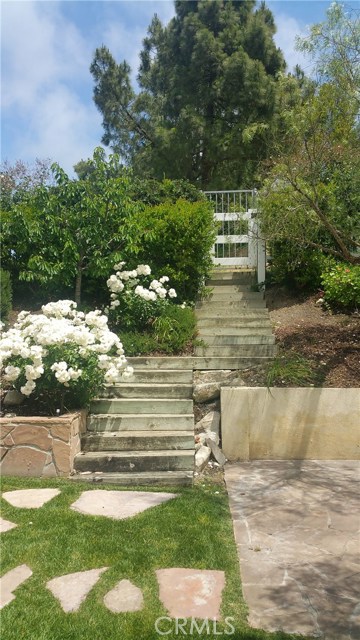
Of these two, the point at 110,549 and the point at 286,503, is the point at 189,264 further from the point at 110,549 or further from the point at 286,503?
the point at 110,549

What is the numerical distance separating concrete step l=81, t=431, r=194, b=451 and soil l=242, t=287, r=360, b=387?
3.80 ft

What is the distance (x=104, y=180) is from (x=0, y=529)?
5.12m

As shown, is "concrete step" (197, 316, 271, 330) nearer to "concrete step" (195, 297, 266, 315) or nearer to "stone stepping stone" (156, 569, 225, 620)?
"concrete step" (195, 297, 266, 315)

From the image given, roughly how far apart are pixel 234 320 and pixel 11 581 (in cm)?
492

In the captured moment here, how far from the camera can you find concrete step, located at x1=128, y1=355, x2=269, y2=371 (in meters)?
6.18

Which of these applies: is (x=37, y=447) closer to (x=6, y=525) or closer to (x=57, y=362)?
(x=57, y=362)

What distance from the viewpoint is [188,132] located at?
586 inches

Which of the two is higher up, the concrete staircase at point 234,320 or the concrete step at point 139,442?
the concrete staircase at point 234,320

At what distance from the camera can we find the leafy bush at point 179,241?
7.53m

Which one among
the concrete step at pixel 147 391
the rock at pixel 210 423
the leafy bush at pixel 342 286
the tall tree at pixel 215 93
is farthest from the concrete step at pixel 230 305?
the tall tree at pixel 215 93

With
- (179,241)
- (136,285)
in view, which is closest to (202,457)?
(136,285)

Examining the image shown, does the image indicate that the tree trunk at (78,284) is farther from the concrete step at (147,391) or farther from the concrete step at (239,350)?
the concrete step at (147,391)

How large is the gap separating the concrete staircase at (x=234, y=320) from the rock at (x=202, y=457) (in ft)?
4.93

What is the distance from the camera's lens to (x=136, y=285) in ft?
23.9
